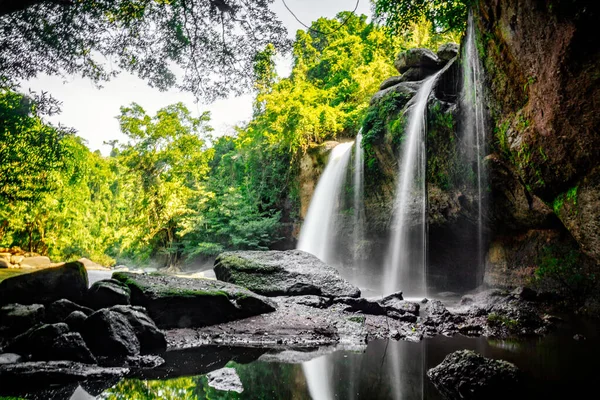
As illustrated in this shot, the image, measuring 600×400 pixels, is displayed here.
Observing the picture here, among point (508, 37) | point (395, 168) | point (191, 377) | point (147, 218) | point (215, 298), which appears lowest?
point (191, 377)

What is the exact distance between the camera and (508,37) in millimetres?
6863

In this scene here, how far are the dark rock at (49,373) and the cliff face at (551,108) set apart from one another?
7418 mm

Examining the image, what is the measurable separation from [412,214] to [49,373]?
11.1 metres

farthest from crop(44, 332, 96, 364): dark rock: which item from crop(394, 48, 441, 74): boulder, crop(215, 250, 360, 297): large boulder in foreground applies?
crop(394, 48, 441, 74): boulder

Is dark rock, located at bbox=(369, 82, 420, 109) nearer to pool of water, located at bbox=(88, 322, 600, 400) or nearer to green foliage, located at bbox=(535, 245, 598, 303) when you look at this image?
green foliage, located at bbox=(535, 245, 598, 303)

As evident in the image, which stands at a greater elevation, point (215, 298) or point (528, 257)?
point (528, 257)

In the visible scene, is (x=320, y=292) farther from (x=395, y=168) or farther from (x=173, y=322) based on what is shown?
(x=395, y=168)

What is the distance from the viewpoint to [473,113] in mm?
9812

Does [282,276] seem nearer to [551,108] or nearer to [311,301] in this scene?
[311,301]

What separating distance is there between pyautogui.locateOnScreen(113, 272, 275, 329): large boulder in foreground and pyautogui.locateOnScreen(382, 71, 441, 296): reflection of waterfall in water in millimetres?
7437

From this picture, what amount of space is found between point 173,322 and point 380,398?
3958 millimetres

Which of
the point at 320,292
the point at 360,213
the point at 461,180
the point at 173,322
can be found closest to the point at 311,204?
the point at 360,213

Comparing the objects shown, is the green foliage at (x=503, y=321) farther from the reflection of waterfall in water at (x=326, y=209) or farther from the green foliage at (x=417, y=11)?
the reflection of waterfall in water at (x=326, y=209)

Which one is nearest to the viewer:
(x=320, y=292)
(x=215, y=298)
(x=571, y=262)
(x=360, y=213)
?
(x=215, y=298)
